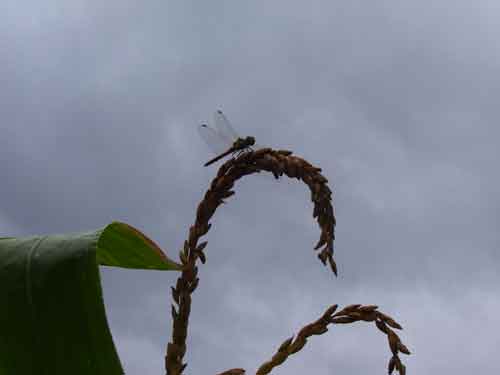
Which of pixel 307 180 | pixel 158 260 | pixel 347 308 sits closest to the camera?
pixel 307 180

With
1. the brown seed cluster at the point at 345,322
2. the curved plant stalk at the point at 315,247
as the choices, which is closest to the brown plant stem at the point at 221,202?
the curved plant stalk at the point at 315,247

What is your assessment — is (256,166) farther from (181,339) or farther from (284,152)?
(181,339)

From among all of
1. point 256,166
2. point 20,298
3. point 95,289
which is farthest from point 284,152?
point 20,298

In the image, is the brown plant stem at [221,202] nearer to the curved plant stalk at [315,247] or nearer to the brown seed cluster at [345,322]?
the curved plant stalk at [315,247]

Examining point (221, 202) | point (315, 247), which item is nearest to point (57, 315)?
point (221, 202)

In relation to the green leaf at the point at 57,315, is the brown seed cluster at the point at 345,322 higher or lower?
higher

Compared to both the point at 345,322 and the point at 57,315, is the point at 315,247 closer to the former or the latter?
the point at 345,322
